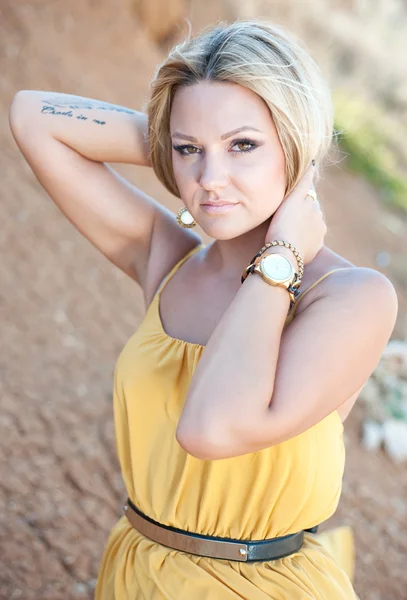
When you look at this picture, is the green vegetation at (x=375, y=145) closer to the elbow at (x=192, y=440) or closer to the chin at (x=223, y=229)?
the chin at (x=223, y=229)

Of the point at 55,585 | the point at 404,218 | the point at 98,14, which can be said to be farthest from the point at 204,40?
the point at 404,218

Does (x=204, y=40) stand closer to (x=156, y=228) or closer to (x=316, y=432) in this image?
(x=156, y=228)

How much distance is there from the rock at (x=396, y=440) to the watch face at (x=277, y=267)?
3.93 metres

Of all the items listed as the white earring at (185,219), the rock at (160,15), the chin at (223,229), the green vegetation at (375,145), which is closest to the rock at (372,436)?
the white earring at (185,219)

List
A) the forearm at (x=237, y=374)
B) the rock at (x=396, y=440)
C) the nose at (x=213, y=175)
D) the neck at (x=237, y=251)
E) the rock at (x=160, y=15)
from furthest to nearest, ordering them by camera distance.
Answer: the rock at (x=160, y=15), the rock at (x=396, y=440), the neck at (x=237, y=251), the nose at (x=213, y=175), the forearm at (x=237, y=374)

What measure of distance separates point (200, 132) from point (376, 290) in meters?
0.56

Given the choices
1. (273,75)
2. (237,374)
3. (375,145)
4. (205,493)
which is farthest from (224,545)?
(375,145)

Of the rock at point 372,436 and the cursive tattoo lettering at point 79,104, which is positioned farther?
the rock at point 372,436

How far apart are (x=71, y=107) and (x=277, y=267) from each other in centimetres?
100

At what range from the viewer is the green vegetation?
10.4 metres

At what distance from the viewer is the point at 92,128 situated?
2338 mm

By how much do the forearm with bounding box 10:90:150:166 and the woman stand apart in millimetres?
200

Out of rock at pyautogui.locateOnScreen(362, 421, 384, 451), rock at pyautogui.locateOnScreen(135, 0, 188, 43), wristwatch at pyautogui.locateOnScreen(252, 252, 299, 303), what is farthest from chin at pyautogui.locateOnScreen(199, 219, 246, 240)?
rock at pyautogui.locateOnScreen(135, 0, 188, 43)

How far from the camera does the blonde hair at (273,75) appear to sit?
72.6 inches
